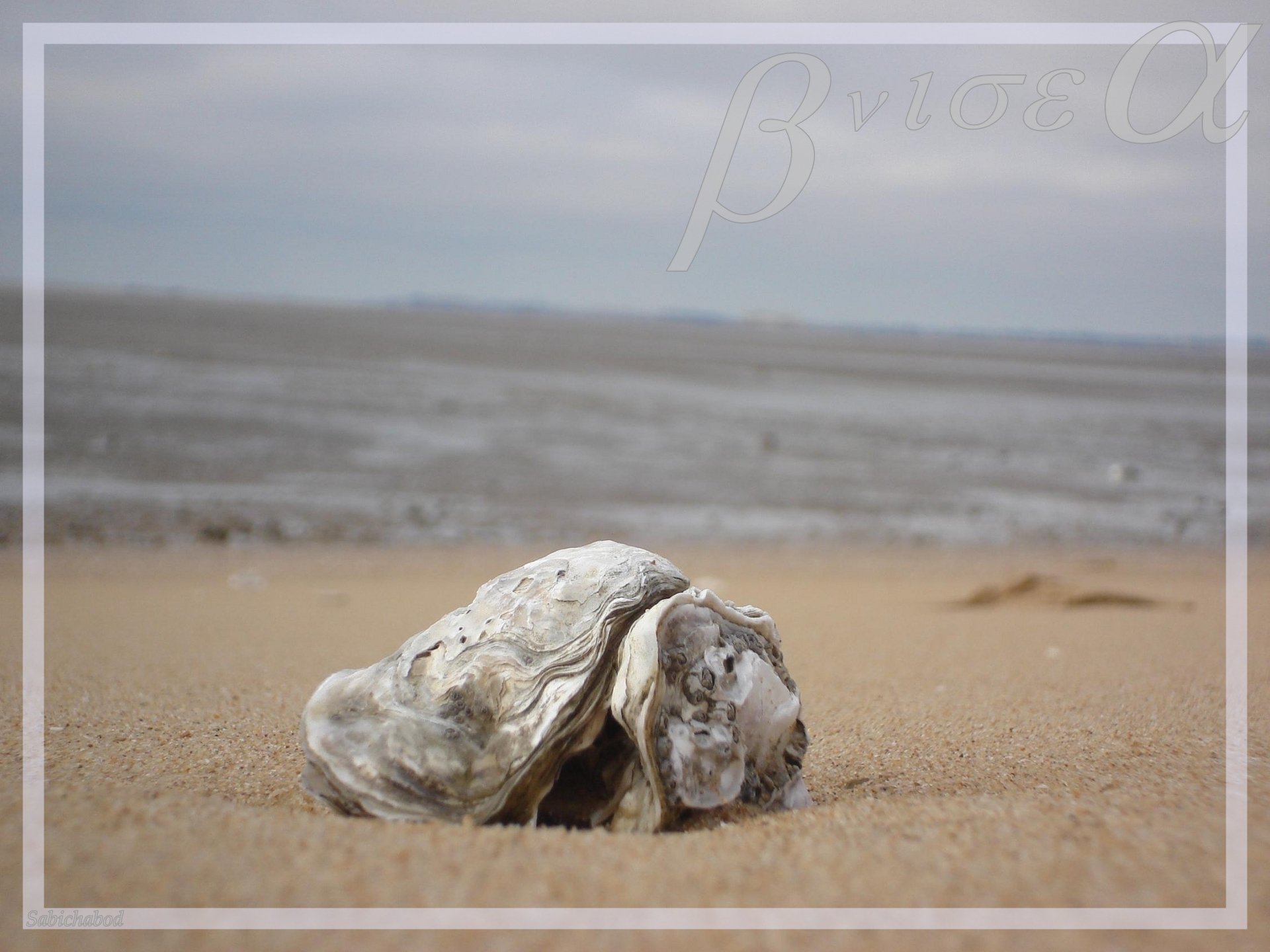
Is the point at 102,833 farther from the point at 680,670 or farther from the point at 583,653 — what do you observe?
the point at 680,670

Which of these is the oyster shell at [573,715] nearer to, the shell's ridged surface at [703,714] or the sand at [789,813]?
the shell's ridged surface at [703,714]

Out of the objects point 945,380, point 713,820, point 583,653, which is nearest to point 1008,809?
point 713,820

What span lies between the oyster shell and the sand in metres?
0.13

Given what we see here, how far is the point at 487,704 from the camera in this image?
2.57 m

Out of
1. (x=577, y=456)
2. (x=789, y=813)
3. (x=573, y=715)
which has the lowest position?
(x=789, y=813)

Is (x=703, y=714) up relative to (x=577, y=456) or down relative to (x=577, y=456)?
down

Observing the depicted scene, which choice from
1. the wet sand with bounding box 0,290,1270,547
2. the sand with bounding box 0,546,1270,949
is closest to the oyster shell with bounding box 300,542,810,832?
the sand with bounding box 0,546,1270,949

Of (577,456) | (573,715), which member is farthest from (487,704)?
(577,456)

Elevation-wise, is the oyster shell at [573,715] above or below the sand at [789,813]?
above

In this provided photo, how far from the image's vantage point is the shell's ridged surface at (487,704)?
2.47 meters

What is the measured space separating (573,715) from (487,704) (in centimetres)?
25

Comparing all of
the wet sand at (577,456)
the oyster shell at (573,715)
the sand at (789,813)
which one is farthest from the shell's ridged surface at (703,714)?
the wet sand at (577,456)

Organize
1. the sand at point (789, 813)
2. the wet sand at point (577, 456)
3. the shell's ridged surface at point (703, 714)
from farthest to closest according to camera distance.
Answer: the wet sand at point (577, 456) < the shell's ridged surface at point (703, 714) < the sand at point (789, 813)

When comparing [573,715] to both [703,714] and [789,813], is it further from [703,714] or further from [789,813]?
[789,813]
